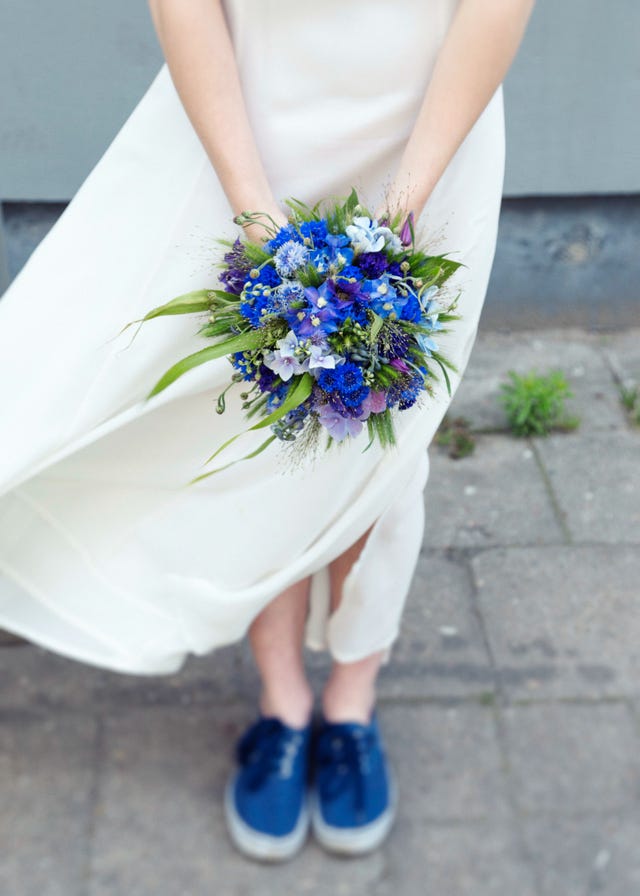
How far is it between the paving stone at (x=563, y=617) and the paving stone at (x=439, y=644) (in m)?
0.04

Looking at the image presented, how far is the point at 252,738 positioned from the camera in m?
2.12

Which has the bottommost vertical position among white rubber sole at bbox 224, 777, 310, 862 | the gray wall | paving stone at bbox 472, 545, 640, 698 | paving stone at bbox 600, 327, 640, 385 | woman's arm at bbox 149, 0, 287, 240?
paving stone at bbox 600, 327, 640, 385

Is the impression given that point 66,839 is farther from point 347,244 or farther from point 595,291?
point 595,291

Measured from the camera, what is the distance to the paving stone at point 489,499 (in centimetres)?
275

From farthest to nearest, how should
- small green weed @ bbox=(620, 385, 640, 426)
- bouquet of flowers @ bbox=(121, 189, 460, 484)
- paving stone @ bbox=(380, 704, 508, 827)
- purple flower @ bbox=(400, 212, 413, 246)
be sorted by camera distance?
small green weed @ bbox=(620, 385, 640, 426) < paving stone @ bbox=(380, 704, 508, 827) < purple flower @ bbox=(400, 212, 413, 246) < bouquet of flowers @ bbox=(121, 189, 460, 484)

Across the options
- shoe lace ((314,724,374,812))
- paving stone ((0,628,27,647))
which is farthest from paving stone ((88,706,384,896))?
paving stone ((0,628,27,647))

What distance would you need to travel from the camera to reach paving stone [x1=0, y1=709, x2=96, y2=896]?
1.94m

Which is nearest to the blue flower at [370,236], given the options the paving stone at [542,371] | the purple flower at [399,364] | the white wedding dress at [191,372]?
the purple flower at [399,364]

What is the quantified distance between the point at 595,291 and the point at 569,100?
0.73 m

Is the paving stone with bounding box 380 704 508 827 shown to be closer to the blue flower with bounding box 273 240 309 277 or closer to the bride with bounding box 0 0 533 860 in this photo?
the bride with bounding box 0 0 533 860

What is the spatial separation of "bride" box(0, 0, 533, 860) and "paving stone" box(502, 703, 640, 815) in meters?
0.33

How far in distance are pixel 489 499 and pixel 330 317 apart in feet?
5.63

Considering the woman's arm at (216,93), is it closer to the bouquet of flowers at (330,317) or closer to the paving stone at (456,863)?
the bouquet of flowers at (330,317)

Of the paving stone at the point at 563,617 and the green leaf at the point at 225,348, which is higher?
the green leaf at the point at 225,348
